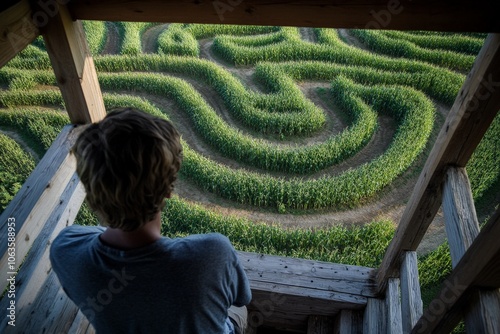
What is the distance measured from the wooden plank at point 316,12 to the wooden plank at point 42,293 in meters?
1.69

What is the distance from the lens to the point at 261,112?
8.90 meters

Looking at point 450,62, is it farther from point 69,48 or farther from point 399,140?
point 69,48

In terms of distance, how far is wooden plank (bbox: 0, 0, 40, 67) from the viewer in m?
2.15

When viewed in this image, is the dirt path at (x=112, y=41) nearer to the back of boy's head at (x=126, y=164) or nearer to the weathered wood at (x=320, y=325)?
the weathered wood at (x=320, y=325)

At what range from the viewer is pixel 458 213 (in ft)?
8.43

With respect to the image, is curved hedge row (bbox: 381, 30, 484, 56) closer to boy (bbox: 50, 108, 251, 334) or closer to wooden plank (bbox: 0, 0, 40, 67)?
wooden plank (bbox: 0, 0, 40, 67)

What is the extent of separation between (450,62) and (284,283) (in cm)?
995

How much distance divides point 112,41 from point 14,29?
40.7 feet

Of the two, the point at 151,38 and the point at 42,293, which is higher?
the point at 42,293

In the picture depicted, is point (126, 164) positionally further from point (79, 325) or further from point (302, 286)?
point (302, 286)

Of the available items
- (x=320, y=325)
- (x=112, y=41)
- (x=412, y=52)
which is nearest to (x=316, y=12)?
(x=320, y=325)

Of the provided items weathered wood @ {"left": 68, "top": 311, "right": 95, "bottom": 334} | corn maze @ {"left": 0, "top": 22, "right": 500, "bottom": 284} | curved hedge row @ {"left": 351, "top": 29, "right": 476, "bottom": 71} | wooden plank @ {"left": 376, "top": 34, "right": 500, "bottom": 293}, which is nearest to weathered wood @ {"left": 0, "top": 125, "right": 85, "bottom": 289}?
weathered wood @ {"left": 68, "top": 311, "right": 95, "bottom": 334}

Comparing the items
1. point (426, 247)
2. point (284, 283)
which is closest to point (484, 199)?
point (426, 247)

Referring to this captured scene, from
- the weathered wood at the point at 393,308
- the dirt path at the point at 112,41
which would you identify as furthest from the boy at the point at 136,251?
the dirt path at the point at 112,41
